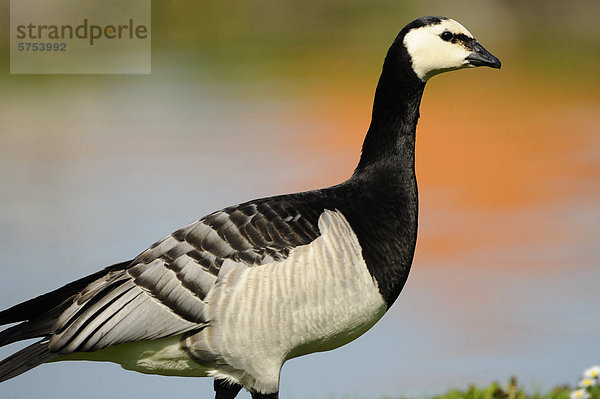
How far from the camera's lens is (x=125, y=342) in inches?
138

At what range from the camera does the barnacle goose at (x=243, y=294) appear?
11.4ft

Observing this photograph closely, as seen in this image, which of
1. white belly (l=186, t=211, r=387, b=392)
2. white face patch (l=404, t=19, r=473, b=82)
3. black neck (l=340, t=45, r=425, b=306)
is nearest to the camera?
white belly (l=186, t=211, r=387, b=392)

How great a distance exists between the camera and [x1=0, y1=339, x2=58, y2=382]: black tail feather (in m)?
3.47

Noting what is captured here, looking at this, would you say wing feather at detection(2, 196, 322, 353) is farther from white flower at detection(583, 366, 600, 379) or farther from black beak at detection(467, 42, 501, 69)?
white flower at detection(583, 366, 600, 379)

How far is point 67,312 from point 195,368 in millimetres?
592

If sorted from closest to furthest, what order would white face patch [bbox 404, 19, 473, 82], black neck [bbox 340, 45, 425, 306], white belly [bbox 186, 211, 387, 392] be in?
white belly [bbox 186, 211, 387, 392] < black neck [bbox 340, 45, 425, 306] < white face patch [bbox 404, 19, 473, 82]

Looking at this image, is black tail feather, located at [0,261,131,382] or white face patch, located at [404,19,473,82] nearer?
black tail feather, located at [0,261,131,382]

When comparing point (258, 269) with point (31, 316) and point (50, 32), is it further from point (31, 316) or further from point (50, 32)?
point (50, 32)

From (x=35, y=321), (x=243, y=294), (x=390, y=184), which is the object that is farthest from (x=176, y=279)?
(x=390, y=184)

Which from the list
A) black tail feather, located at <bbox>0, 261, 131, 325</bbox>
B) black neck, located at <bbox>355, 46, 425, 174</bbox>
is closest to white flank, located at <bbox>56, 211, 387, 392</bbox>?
black tail feather, located at <bbox>0, 261, 131, 325</bbox>

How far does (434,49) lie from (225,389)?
1779 millimetres

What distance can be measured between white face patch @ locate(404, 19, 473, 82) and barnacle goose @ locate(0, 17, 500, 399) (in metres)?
0.03

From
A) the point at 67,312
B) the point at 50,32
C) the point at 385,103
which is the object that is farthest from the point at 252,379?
the point at 50,32

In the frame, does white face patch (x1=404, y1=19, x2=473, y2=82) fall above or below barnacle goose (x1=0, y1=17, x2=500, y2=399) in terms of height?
above
